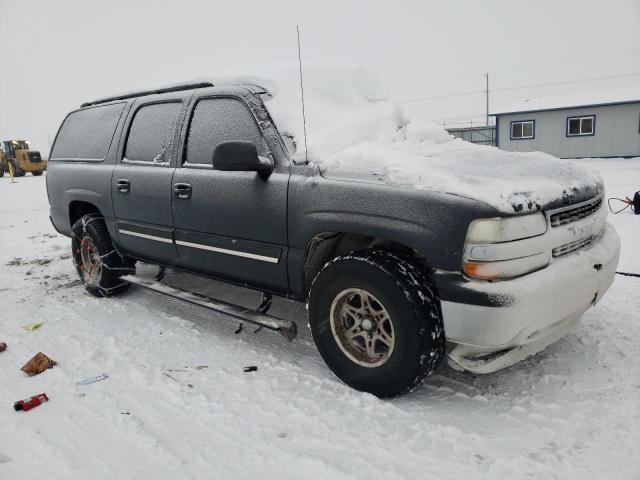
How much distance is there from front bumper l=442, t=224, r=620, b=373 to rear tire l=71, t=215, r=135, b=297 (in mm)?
3402

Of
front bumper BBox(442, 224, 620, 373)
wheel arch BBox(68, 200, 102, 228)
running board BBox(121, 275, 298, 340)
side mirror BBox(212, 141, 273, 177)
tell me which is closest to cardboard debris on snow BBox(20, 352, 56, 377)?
running board BBox(121, 275, 298, 340)

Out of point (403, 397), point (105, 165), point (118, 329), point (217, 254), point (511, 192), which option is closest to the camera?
point (511, 192)

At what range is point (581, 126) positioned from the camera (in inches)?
852

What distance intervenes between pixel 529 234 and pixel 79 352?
3.15 m

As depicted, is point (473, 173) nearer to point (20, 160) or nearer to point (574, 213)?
point (574, 213)

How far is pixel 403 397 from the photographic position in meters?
2.75

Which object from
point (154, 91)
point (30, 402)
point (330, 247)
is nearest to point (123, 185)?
point (154, 91)

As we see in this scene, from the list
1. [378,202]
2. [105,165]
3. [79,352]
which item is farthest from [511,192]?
[105,165]

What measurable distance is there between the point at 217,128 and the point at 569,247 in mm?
2425

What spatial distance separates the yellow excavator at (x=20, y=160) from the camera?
2775cm

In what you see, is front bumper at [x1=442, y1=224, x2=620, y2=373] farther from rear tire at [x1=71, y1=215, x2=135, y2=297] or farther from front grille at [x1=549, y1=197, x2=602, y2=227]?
rear tire at [x1=71, y1=215, x2=135, y2=297]

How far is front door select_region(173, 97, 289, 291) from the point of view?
3.04 metres

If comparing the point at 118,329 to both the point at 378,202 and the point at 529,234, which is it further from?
the point at 529,234

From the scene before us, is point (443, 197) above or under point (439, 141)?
under
